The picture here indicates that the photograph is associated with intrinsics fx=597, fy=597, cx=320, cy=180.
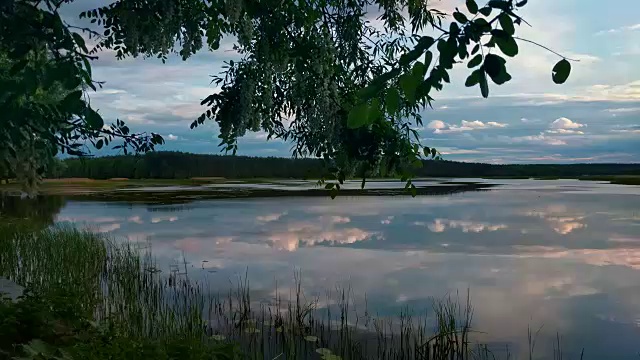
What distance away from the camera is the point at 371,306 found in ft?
38.8

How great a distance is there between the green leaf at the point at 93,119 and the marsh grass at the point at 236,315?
8.27 ft

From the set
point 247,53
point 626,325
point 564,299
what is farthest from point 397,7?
point 564,299

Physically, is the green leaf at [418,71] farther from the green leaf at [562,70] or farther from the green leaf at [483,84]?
the green leaf at [562,70]

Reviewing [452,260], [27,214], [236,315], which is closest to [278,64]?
[236,315]

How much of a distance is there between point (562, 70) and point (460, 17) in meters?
0.50

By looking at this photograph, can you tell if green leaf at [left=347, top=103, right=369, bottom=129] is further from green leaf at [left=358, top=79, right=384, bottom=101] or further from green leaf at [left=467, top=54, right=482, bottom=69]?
green leaf at [left=467, top=54, right=482, bottom=69]

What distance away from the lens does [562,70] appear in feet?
7.72

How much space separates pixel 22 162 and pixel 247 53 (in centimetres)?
273

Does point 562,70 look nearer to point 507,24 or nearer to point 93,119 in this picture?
point 507,24

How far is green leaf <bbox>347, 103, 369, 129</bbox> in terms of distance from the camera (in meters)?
2.15

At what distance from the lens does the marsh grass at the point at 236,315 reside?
8359 millimetres

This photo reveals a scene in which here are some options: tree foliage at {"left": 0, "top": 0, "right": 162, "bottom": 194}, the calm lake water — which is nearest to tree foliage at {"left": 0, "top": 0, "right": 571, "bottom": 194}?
tree foliage at {"left": 0, "top": 0, "right": 162, "bottom": 194}

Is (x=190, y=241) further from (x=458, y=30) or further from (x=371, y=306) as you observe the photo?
(x=458, y=30)

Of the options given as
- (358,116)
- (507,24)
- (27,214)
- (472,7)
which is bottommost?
(27,214)
